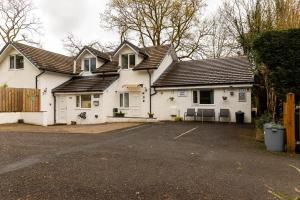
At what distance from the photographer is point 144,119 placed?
65.9ft

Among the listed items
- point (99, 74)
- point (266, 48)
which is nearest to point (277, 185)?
point (266, 48)

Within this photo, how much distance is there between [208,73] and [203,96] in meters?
2.37

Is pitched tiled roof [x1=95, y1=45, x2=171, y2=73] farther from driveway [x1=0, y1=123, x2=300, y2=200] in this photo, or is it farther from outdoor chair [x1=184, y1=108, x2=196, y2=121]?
driveway [x1=0, y1=123, x2=300, y2=200]

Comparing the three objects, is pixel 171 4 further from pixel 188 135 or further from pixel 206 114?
pixel 188 135

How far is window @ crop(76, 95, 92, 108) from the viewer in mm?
21634

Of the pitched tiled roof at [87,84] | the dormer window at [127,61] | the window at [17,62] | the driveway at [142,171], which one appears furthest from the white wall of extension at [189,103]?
the window at [17,62]

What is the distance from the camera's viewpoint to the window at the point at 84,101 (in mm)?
21634

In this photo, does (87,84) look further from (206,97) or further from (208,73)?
(208,73)

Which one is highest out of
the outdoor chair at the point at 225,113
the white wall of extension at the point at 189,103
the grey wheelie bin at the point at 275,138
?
the white wall of extension at the point at 189,103

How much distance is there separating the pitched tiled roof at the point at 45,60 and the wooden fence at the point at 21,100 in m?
2.49

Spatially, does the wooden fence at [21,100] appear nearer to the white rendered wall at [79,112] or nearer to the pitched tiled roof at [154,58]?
the white rendered wall at [79,112]

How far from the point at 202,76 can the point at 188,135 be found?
362 inches

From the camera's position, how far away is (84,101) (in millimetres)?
21906

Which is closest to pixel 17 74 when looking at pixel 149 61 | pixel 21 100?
pixel 21 100
